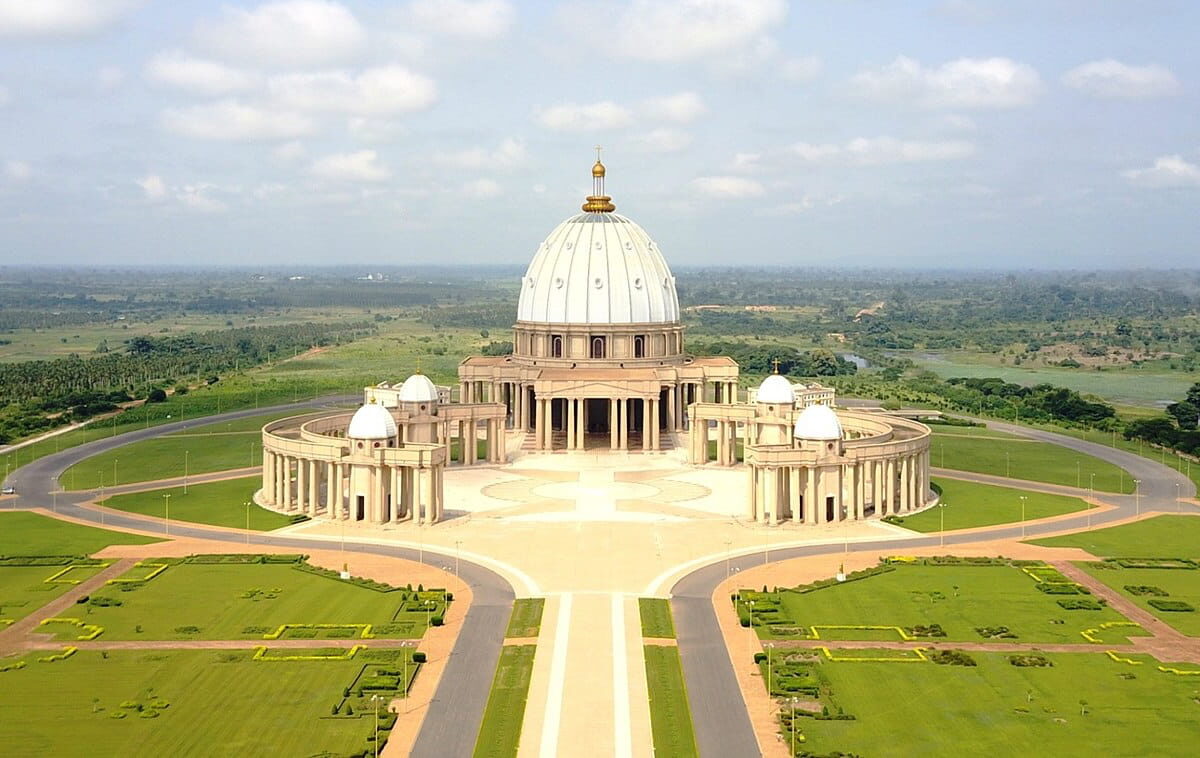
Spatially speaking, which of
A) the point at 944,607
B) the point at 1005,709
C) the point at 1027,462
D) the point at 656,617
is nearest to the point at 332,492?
the point at 656,617

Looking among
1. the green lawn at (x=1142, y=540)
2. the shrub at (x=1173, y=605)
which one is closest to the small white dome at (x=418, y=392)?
the green lawn at (x=1142, y=540)

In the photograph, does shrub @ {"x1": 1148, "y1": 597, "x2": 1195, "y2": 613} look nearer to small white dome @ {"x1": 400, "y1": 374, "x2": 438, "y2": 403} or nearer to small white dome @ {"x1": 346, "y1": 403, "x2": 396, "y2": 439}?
small white dome @ {"x1": 346, "y1": 403, "x2": 396, "y2": 439}

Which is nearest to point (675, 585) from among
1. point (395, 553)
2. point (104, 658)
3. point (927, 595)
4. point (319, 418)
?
point (927, 595)

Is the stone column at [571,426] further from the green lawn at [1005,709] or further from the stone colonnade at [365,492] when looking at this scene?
the green lawn at [1005,709]

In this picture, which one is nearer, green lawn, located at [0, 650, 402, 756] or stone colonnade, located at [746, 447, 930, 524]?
green lawn, located at [0, 650, 402, 756]

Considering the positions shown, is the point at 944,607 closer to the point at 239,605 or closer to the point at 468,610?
the point at 468,610

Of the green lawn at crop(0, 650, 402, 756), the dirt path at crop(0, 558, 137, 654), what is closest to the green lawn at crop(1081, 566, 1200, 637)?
the green lawn at crop(0, 650, 402, 756)
